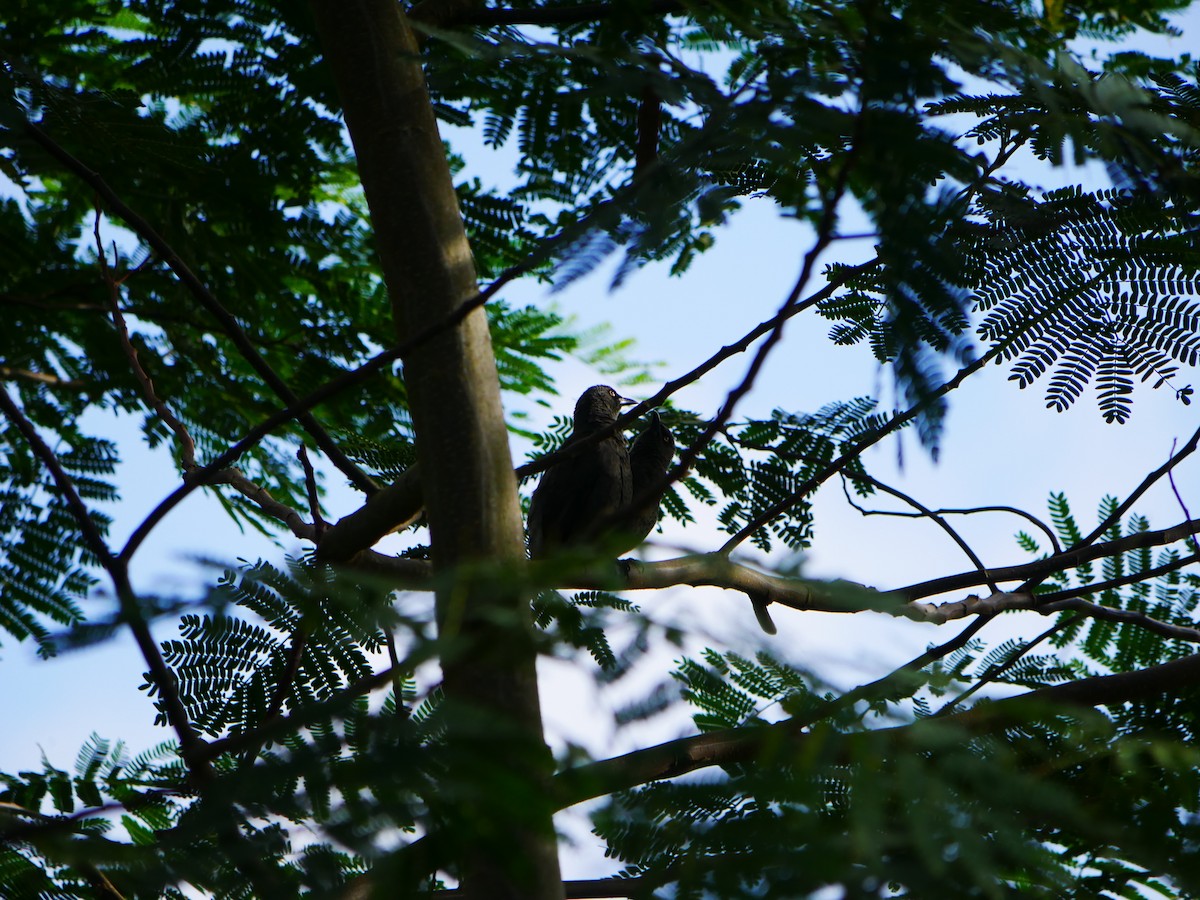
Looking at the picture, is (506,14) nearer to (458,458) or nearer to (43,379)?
(458,458)

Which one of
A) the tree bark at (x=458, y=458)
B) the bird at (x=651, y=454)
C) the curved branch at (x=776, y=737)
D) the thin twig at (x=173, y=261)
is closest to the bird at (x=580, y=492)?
the bird at (x=651, y=454)

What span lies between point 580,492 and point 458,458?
2.92 meters

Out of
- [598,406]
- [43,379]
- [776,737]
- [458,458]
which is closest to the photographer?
[776,737]

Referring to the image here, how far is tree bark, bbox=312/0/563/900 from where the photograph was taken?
4.23 ft

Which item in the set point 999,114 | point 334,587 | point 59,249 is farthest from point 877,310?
point 59,249

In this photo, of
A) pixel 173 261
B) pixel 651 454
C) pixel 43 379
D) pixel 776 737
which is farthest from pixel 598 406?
pixel 776 737

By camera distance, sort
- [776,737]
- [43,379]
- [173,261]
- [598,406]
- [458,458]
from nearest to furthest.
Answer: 1. [776,737]
2. [458,458]
3. [173,261]
4. [43,379]
5. [598,406]

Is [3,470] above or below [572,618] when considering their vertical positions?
above

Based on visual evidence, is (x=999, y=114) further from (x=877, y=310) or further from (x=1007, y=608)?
(x=1007, y=608)

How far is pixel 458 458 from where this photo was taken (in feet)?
6.91

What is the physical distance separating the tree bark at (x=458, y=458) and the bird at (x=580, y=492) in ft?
8.09

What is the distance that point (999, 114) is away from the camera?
2.73 metres

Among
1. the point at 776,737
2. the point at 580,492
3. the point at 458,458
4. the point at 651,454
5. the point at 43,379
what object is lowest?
the point at 776,737

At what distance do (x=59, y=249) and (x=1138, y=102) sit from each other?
16.1 feet
